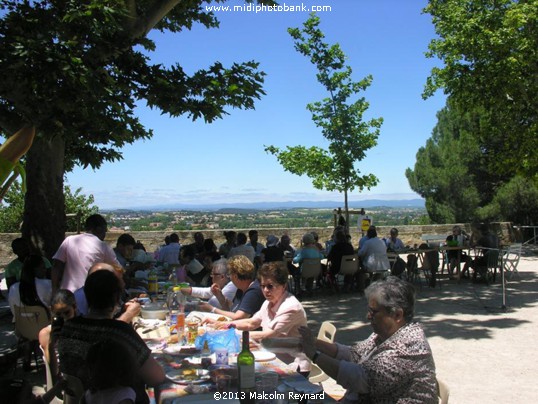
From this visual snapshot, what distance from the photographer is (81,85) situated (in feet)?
20.1

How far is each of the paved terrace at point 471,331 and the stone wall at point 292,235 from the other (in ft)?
15.8

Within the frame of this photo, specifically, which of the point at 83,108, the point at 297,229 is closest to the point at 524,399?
the point at 83,108

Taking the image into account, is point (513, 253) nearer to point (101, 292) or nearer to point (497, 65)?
point (497, 65)

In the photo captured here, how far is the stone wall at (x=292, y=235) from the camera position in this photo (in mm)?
15164

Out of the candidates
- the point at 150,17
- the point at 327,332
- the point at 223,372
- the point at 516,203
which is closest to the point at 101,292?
the point at 223,372

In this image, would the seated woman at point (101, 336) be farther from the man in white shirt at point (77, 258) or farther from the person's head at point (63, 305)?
the man in white shirt at point (77, 258)

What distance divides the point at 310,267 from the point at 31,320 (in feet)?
18.3

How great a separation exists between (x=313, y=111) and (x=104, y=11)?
8259 mm

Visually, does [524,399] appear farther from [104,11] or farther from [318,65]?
[318,65]

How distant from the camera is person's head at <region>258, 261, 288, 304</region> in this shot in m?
3.87

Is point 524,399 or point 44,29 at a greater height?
point 44,29

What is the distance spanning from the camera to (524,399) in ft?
14.7

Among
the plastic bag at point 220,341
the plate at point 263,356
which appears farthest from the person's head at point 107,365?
the plastic bag at point 220,341

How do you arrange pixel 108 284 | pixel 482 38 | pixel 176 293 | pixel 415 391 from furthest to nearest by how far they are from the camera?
pixel 482 38 < pixel 176 293 < pixel 108 284 < pixel 415 391
